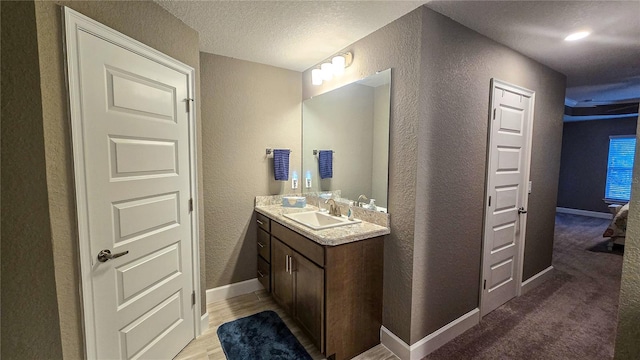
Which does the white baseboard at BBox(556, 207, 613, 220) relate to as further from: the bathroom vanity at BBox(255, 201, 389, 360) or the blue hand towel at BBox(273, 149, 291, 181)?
the blue hand towel at BBox(273, 149, 291, 181)

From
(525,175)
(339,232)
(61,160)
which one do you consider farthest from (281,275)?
(525,175)

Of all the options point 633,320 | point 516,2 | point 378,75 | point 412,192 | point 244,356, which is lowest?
point 244,356

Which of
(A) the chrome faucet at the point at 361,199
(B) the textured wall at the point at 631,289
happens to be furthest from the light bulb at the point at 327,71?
(B) the textured wall at the point at 631,289

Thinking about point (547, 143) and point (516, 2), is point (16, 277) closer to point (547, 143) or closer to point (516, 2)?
point (516, 2)

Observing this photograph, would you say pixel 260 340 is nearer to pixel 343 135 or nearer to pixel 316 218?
pixel 316 218

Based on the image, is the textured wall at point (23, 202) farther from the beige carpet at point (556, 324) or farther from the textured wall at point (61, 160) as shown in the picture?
the beige carpet at point (556, 324)

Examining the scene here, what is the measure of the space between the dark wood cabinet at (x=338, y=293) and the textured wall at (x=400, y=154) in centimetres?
10

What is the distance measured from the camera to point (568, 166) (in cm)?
645

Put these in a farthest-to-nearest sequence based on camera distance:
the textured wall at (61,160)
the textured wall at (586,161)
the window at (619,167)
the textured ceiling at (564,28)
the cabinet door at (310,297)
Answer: the textured wall at (586,161) < the window at (619,167) < the cabinet door at (310,297) < the textured ceiling at (564,28) < the textured wall at (61,160)

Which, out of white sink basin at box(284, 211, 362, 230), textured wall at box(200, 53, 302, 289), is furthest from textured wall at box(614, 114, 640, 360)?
textured wall at box(200, 53, 302, 289)

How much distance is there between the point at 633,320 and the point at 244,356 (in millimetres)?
2030

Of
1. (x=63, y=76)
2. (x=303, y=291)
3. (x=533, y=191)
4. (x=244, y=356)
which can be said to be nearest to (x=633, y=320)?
(x=303, y=291)

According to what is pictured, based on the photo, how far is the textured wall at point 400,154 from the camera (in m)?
1.72

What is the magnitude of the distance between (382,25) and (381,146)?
2.90 ft
